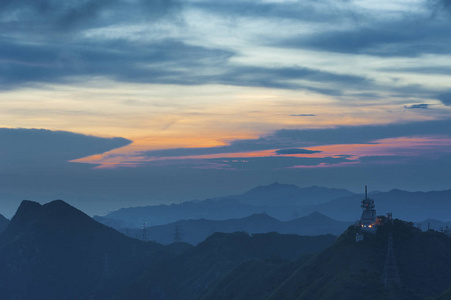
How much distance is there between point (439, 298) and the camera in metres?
189

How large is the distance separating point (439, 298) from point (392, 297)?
1616 cm

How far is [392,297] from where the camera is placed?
19925 centimetres
